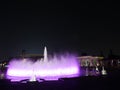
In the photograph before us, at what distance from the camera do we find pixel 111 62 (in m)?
164

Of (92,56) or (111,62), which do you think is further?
(92,56)

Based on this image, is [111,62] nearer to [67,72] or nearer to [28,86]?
[67,72]

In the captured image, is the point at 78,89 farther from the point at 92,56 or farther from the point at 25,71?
the point at 92,56

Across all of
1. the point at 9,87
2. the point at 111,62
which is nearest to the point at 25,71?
the point at 9,87

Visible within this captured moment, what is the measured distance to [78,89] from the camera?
92.0ft

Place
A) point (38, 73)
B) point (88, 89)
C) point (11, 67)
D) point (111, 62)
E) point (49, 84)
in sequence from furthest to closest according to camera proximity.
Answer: point (111, 62) → point (11, 67) → point (38, 73) → point (49, 84) → point (88, 89)

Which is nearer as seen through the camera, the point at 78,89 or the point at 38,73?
the point at 78,89

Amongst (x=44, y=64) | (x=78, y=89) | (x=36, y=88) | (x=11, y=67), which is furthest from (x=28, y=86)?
(x=44, y=64)

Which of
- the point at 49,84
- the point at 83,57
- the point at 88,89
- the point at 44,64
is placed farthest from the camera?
the point at 83,57

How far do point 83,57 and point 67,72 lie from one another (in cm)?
13773

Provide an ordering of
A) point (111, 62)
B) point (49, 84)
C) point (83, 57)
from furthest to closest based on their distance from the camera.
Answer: point (83, 57), point (111, 62), point (49, 84)

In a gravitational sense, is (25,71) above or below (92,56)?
below

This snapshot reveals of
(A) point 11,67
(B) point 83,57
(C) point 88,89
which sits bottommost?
(C) point 88,89

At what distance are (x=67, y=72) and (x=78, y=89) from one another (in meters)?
20.8
